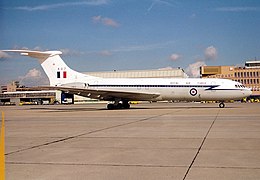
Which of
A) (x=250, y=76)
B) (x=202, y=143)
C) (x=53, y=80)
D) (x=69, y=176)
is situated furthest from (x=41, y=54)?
(x=250, y=76)

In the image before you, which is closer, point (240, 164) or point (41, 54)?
point (240, 164)

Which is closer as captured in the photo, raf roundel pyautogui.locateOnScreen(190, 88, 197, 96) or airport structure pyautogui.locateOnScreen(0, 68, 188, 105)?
raf roundel pyautogui.locateOnScreen(190, 88, 197, 96)

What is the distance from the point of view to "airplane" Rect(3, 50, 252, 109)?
116ft

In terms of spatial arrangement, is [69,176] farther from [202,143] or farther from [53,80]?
[53,80]

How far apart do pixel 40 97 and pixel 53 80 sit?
303 ft

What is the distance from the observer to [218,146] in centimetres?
867

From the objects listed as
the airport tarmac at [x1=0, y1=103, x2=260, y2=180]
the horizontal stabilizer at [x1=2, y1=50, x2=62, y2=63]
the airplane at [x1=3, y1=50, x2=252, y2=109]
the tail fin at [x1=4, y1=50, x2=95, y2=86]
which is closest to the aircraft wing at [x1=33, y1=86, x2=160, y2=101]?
the airplane at [x1=3, y1=50, x2=252, y2=109]

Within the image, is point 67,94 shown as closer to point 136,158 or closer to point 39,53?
point 39,53

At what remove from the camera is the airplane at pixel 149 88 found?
35.5 meters

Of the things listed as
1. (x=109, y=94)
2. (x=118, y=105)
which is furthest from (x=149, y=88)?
(x=109, y=94)

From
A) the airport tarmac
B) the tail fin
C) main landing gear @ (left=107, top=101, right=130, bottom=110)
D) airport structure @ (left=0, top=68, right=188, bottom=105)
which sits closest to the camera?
the airport tarmac

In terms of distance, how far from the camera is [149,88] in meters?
36.2

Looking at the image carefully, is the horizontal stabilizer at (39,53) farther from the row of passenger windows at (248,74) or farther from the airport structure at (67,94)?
the row of passenger windows at (248,74)

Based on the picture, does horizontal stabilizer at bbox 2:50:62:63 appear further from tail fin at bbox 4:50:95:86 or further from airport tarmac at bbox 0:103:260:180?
airport tarmac at bbox 0:103:260:180
